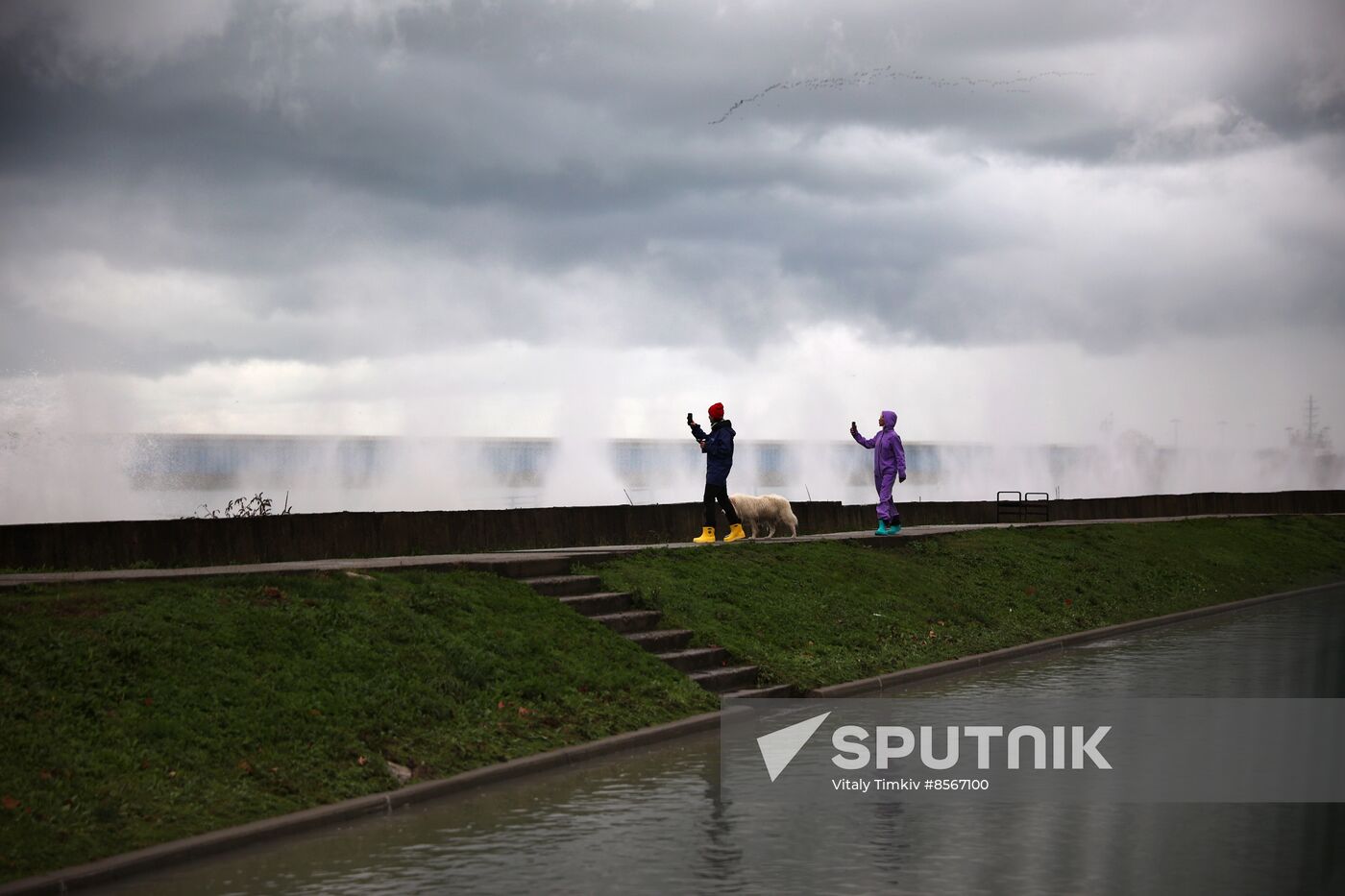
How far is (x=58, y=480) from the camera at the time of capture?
231ft

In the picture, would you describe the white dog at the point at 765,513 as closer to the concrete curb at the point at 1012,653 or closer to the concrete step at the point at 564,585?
the concrete curb at the point at 1012,653

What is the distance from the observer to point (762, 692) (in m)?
16.6

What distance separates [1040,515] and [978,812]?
31.1m

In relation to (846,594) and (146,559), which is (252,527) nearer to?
(146,559)

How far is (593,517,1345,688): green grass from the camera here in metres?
18.9

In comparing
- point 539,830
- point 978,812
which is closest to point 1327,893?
point 978,812

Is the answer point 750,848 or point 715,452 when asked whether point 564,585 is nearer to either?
point 715,452

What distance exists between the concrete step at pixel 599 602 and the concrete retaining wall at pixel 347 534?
5.68m

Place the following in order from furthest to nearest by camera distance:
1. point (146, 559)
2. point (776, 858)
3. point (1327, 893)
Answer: point (146, 559) < point (776, 858) < point (1327, 893)

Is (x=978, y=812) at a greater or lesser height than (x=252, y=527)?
lesser

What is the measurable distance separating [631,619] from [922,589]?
7737mm

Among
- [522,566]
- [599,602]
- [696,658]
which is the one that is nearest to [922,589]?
[599,602]

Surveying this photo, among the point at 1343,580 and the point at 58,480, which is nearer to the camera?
the point at 1343,580

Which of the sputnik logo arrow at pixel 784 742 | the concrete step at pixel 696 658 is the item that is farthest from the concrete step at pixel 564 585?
the sputnik logo arrow at pixel 784 742
